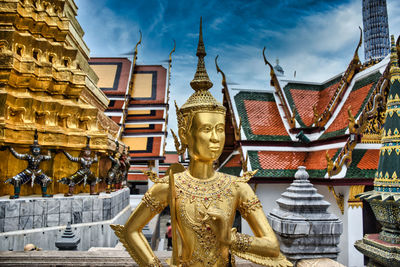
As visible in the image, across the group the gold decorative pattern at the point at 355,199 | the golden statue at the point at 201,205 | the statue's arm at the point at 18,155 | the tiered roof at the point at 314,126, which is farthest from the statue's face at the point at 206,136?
the gold decorative pattern at the point at 355,199

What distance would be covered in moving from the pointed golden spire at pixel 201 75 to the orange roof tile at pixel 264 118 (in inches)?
318

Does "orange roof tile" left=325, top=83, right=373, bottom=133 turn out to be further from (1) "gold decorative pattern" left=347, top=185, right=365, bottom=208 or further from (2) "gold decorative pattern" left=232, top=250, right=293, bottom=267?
(2) "gold decorative pattern" left=232, top=250, right=293, bottom=267

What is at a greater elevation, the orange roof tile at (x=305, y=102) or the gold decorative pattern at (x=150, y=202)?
the orange roof tile at (x=305, y=102)

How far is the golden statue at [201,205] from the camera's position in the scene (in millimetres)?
2311

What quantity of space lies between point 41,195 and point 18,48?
363 centimetres

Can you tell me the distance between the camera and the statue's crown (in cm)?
251

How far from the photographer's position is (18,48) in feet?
22.3

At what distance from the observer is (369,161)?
7.72m

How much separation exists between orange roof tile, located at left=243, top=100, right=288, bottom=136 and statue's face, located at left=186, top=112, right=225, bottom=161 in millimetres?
8278

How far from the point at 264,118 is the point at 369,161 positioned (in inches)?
173

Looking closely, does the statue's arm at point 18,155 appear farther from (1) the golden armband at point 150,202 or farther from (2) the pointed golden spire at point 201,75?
(2) the pointed golden spire at point 201,75

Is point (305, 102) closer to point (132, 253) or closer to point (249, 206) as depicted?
point (249, 206)

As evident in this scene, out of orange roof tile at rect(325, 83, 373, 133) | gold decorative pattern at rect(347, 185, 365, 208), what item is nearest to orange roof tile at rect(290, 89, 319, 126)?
orange roof tile at rect(325, 83, 373, 133)

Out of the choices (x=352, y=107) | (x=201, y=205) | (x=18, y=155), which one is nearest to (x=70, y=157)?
(x=18, y=155)
